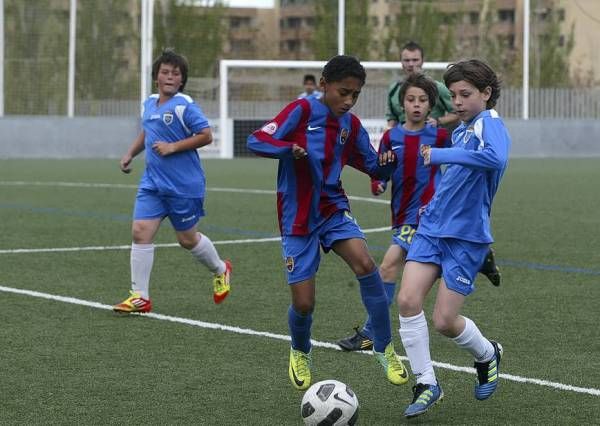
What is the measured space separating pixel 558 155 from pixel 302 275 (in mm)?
29634

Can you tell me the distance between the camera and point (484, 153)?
19.4 feet

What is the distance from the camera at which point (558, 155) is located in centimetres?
3541

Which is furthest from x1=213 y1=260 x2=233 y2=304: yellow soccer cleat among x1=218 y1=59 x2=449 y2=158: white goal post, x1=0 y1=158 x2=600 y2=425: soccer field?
x1=218 y1=59 x2=449 y2=158: white goal post

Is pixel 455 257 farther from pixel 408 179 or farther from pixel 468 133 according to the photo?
pixel 408 179

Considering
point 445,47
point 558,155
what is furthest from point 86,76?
point 558,155

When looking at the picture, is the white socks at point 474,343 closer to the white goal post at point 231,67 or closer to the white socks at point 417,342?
the white socks at point 417,342

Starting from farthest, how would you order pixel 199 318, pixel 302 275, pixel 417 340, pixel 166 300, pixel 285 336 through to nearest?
pixel 166 300
pixel 199 318
pixel 285 336
pixel 302 275
pixel 417 340

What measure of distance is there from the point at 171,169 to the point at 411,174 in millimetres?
2040

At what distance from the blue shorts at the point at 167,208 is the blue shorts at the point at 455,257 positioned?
3.55m

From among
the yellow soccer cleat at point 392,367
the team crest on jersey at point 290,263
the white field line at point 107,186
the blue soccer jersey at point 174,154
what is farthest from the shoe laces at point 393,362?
the white field line at point 107,186

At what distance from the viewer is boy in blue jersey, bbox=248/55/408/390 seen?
258 inches

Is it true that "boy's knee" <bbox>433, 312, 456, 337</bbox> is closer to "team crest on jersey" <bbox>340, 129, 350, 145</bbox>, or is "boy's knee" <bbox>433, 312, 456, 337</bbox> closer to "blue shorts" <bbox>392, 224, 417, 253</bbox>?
"team crest on jersey" <bbox>340, 129, 350, 145</bbox>

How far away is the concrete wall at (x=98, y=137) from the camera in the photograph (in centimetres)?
3322

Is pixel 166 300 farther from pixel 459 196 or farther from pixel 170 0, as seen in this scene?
pixel 170 0
